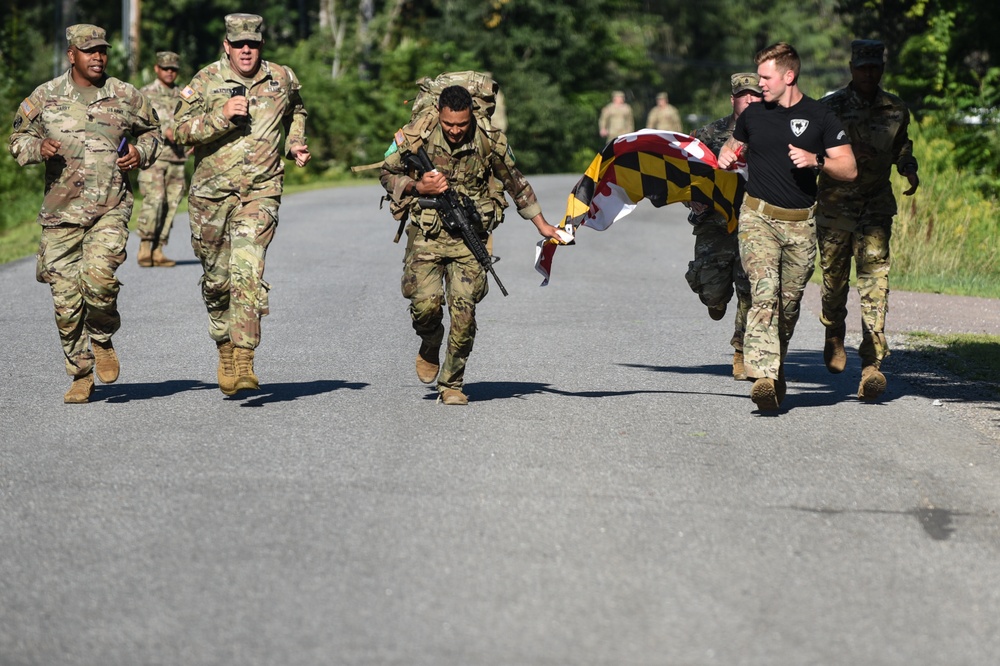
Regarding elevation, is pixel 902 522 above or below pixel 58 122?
below

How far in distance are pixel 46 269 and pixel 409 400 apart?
2.29 meters

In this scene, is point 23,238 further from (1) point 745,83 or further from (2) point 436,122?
(2) point 436,122

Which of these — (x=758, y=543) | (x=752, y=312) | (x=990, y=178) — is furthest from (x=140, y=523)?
(x=990, y=178)

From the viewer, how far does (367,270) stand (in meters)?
18.1

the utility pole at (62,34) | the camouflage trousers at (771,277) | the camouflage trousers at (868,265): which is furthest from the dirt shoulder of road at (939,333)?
the utility pole at (62,34)

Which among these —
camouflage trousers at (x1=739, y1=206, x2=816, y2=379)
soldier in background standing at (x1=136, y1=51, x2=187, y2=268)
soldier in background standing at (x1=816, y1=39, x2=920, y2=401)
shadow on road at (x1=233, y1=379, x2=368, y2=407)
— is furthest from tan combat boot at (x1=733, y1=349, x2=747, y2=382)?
soldier in background standing at (x1=136, y1=51, x2=187, y2=268)

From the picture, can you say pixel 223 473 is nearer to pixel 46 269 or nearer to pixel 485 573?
pixel 485 573

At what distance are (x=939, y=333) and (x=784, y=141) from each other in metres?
5.45

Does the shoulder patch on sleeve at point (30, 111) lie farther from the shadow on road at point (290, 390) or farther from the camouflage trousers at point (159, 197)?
the camouflage trousers at point (159, 197)

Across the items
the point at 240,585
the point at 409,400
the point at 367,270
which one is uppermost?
the point at 240,585

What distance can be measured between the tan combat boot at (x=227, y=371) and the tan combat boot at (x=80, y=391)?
2.78 ft

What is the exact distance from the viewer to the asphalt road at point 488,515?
5320mm

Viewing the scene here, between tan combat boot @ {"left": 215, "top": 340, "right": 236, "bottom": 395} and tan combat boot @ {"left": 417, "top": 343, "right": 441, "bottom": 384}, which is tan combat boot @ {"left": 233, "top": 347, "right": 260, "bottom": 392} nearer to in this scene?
tan combat boot @ {"left": 215, "top": 340, "right": 236, "bottom": 395}

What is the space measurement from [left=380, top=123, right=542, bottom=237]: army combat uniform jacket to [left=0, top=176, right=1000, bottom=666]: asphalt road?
1.16 meters
